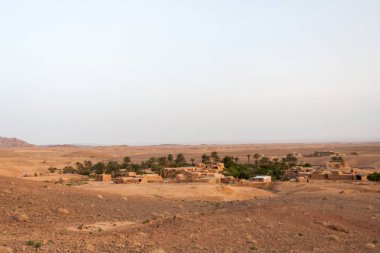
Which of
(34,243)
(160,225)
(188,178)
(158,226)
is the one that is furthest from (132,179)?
(34,243)

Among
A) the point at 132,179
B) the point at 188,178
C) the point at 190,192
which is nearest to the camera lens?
the point at 190,192

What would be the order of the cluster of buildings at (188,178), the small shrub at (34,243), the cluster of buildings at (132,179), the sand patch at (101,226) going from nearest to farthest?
the small shrub at (34,243) < the sand patch at (101,226) < the cluster of buildings at (132,179) < the cluster of buildings at (188,178)

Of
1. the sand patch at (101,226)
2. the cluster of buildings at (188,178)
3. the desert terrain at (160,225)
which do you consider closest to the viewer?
the desert terrain at (160,225)

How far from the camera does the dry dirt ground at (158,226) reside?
1384cm

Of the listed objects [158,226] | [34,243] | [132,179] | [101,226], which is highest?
[34,243]

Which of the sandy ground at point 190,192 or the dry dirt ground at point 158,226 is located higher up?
the dry dirt ground at point 158,226

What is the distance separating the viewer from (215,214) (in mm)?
19312

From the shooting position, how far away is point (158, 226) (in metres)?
16.4

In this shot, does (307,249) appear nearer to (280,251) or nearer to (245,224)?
(280,251)

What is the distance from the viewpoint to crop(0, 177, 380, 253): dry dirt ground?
45.4ft

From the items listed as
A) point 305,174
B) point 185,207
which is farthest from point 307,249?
point 305,174

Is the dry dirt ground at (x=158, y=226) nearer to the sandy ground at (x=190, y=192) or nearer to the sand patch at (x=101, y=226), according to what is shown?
the sand patch at (x=101, y=226)

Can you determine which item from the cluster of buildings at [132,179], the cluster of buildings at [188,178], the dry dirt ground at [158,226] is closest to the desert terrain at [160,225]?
the dry dirt ground at [158,226]

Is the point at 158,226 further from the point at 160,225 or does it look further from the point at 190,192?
the point at 190,192
